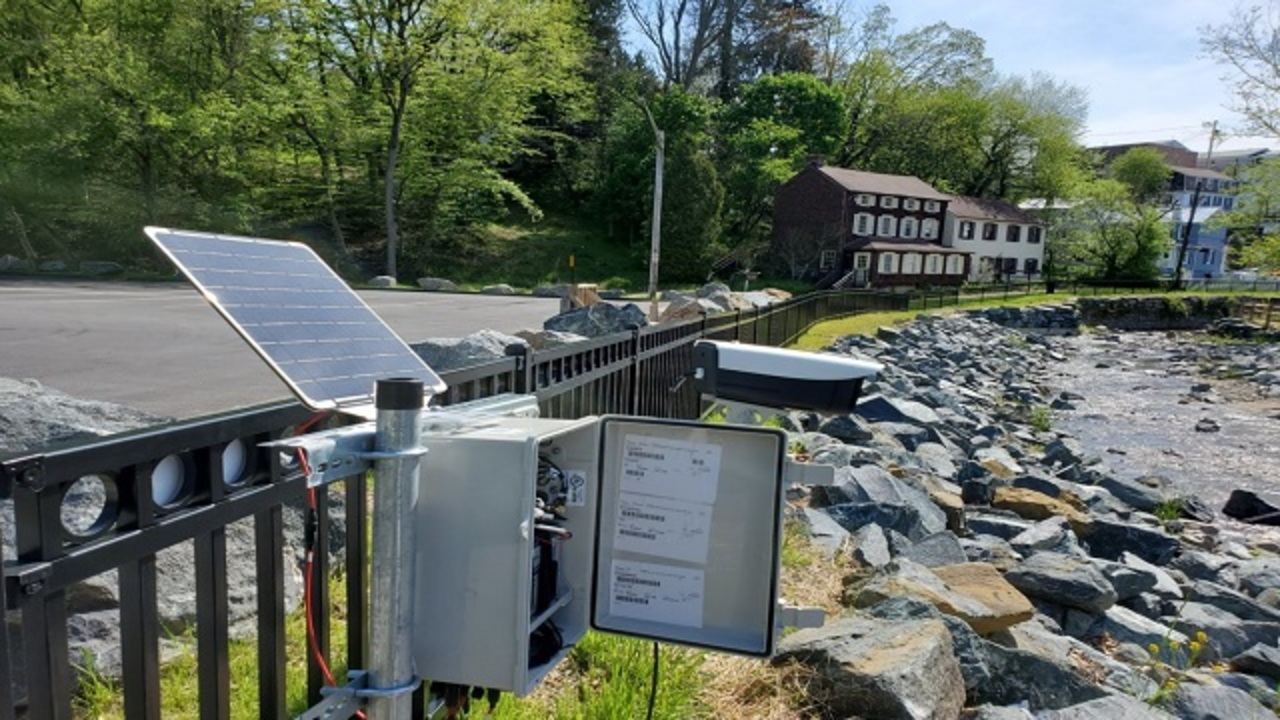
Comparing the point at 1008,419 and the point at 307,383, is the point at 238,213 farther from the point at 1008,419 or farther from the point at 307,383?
the point at 307,383

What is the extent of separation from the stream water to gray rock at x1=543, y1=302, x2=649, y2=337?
891 centimetres

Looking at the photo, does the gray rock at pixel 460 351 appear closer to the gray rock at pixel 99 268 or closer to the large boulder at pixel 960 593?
the large boulder at pixel 960 593

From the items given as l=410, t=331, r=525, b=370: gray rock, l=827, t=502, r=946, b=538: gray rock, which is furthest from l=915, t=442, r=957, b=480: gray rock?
l=410, t=331, r=525, b=370: gray rock

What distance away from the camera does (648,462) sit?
2217mm

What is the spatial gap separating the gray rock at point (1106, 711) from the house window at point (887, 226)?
4856cm

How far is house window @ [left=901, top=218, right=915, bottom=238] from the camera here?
51969 millimetres

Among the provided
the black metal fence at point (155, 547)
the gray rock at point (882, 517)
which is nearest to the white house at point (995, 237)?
the gray rock at point (882, 517)

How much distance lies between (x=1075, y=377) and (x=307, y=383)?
29.7 m

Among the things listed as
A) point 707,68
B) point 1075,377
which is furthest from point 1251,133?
point 707,68

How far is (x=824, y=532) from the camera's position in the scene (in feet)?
18.8

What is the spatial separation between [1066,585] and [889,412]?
6515 millimetres

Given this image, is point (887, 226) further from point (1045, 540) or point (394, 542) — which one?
point (394, 542)

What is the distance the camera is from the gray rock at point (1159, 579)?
7156mm

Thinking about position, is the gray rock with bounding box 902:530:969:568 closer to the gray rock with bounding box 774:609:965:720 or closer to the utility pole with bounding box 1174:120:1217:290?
the gray rock with bounding box 774:609:965:720
